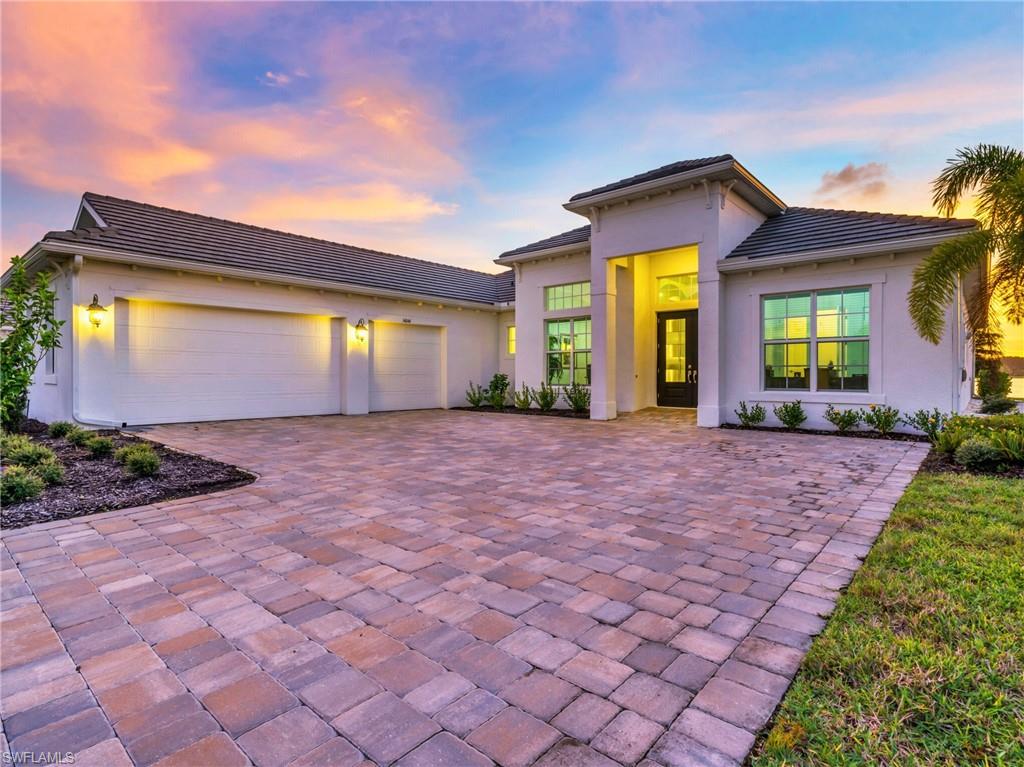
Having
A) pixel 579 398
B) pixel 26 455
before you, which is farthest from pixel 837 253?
pixel 26 455

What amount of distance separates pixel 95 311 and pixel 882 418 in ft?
43.8

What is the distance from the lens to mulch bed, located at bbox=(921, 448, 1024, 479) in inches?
206

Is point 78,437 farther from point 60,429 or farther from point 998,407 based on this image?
point 998,407

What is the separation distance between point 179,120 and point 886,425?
1348 centimetres

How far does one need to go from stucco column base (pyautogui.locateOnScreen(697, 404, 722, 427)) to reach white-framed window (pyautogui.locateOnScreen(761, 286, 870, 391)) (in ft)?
3.43

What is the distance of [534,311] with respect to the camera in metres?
13.2

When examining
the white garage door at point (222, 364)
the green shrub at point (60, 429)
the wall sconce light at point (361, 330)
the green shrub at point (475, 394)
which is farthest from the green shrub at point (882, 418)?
the green shrub at point (60, 429)

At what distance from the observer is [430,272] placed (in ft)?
50.1

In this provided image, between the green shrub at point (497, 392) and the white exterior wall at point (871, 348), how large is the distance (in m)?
5.96

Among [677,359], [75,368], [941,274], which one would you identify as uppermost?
[941,274]

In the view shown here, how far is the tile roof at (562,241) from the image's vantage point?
12203 millimetres

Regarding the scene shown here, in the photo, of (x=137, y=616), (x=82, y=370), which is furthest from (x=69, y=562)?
(x=82, y=370)

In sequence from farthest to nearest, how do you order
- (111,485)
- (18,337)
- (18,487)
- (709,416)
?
(709,416)
(18,337)
(111,485)
(18,487)

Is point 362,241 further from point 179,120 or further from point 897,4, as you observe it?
point 897,4
